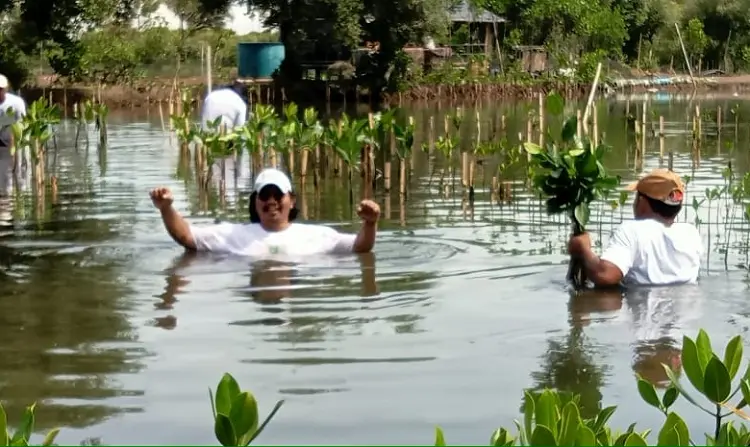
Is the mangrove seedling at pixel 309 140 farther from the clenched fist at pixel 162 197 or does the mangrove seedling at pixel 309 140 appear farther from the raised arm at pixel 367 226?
the clenched fist at pixel 162 197

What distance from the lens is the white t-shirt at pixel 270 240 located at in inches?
367

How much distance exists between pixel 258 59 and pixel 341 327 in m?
35.6

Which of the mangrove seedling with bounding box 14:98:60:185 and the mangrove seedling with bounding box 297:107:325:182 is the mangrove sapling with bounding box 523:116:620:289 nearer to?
the mangrove seedling with bounding box 297:107:325:182

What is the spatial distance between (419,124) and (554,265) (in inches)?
718

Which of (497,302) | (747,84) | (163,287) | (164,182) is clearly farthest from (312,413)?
(747,84)

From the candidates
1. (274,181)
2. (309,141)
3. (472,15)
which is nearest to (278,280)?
(274,181)

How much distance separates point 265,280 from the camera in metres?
8.98

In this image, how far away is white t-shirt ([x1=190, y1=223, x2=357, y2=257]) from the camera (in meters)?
9.31

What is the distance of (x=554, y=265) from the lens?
959 cm

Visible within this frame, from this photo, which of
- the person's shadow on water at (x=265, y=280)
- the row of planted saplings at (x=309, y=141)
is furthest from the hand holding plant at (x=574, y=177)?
the row of planted saplings at (x=309, y=141)

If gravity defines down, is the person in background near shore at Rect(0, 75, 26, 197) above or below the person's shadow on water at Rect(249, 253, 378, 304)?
above

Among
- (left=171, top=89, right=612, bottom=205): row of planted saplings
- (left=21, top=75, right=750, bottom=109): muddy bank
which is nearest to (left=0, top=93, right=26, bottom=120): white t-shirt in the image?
(left=171, top=89, right=612, bottom=205): row of planted saplings

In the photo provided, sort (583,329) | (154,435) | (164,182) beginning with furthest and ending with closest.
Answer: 1. (164,182)
2. (583,329)
3. (154,435)

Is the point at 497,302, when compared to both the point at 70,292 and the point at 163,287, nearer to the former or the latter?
the point at 163,287
